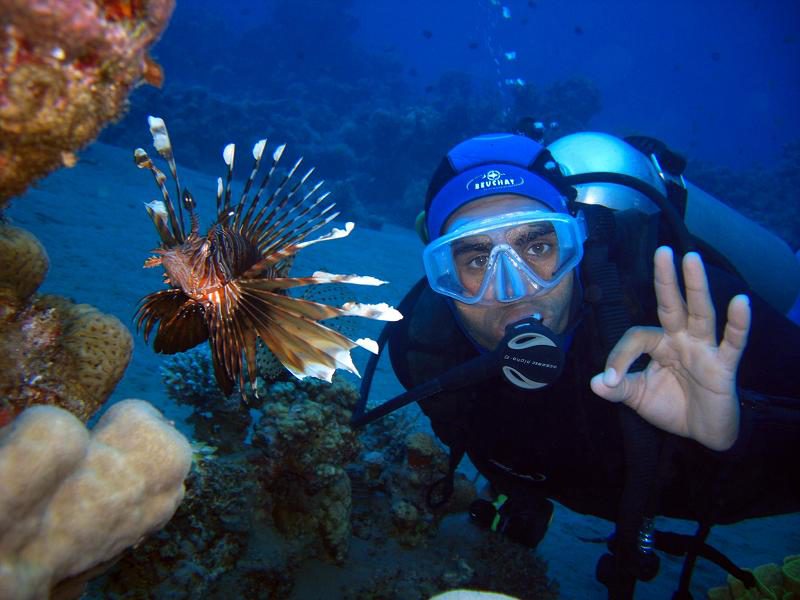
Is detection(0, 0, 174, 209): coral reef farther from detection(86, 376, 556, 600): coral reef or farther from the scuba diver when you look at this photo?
detection(86, 376, 556, 600): coral reef

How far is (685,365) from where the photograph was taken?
202cm

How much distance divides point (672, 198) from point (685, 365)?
243 cm

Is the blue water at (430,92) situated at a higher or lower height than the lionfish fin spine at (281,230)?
higher

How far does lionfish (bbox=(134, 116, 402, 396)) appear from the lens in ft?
6.35

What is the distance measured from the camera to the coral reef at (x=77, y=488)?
3.27ft

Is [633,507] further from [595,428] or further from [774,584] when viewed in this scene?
[774,584]

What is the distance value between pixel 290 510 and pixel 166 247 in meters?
1.98

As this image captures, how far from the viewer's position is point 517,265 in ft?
9.78

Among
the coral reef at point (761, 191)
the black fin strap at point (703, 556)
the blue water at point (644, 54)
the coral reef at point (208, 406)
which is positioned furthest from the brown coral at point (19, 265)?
the blue water at point (644, 54)

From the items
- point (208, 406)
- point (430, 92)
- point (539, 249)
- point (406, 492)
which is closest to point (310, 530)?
point (406, 492)

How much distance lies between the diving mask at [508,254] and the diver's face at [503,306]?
7 centimetres

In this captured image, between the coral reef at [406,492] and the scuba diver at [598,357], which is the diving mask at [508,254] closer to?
the scuba diver at [598,357]

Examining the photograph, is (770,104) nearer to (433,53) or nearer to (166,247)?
(433,53)

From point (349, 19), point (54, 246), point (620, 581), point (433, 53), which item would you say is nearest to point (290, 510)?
point (620, 581)
